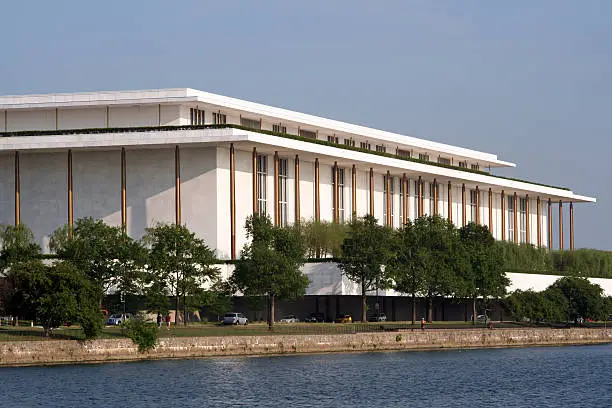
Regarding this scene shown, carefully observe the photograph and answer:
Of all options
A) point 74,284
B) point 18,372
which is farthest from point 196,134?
point 18,372

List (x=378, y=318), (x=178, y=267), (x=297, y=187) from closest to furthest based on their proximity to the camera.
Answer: (x=178, y=267) < (x=378, y=318) < (x=297, y=187)

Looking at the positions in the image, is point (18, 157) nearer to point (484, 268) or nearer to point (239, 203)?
point (239, 203)

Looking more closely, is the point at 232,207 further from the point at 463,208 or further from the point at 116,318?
the point at 463,208

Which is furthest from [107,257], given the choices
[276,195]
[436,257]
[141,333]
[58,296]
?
[436,257]

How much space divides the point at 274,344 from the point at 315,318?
78.8 ft

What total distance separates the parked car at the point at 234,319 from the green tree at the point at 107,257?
8243 mm

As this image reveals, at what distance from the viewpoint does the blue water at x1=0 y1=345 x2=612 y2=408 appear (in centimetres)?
5844

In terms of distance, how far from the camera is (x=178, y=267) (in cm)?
8675

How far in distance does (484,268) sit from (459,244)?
10.3 feet

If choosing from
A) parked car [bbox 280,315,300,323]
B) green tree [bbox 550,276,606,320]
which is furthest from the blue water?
green tree [bbox 550,276,606,320]

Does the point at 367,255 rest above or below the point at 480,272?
above

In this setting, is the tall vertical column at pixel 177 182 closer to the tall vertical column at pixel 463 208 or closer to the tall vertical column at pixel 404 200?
the tall vertical column at pixel 404 200

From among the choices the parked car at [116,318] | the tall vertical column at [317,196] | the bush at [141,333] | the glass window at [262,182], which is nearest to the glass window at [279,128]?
the tall vertical column at [317,196]

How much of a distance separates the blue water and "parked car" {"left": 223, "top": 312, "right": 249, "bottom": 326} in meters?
12.7
